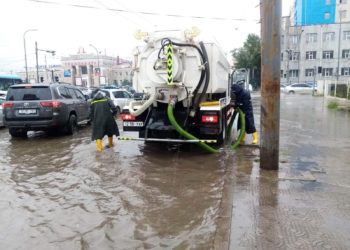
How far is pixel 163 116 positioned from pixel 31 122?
449 centimetres

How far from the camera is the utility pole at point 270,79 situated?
21.0ft

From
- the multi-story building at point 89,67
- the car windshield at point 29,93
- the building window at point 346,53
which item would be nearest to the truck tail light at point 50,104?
the car windshield at point 29,93

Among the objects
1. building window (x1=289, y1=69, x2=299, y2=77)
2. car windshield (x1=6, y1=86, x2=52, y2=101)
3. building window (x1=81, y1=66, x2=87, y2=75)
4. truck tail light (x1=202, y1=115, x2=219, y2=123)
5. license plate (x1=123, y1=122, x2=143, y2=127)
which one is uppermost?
building window (x1=81, y1=66, x2=87, y2=75)

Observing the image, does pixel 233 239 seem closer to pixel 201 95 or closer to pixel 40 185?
pixel 40 185

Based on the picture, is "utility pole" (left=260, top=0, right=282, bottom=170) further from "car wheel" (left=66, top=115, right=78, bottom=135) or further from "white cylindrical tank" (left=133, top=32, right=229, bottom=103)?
"car wheel" (left=66, top=115, right=78, bottom=135)

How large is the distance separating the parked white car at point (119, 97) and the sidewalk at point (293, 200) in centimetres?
991

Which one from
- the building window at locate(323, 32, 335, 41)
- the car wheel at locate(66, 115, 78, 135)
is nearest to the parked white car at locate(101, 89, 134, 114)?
the car wheel at locate(66, 115, 78, 135)

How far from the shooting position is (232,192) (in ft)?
18.8

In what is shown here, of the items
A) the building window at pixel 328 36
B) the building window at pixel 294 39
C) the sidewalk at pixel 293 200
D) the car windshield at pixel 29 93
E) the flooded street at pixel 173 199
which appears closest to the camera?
the sidewalk at pixel 293 200

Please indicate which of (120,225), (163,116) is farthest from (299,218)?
(163,116)

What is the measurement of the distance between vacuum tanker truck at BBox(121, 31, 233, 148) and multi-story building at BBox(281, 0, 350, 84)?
5837cm

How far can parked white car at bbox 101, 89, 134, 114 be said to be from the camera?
17.8 meters

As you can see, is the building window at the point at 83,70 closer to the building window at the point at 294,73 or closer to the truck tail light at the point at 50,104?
the building window at the point at 294,73

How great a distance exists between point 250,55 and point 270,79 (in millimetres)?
56691
